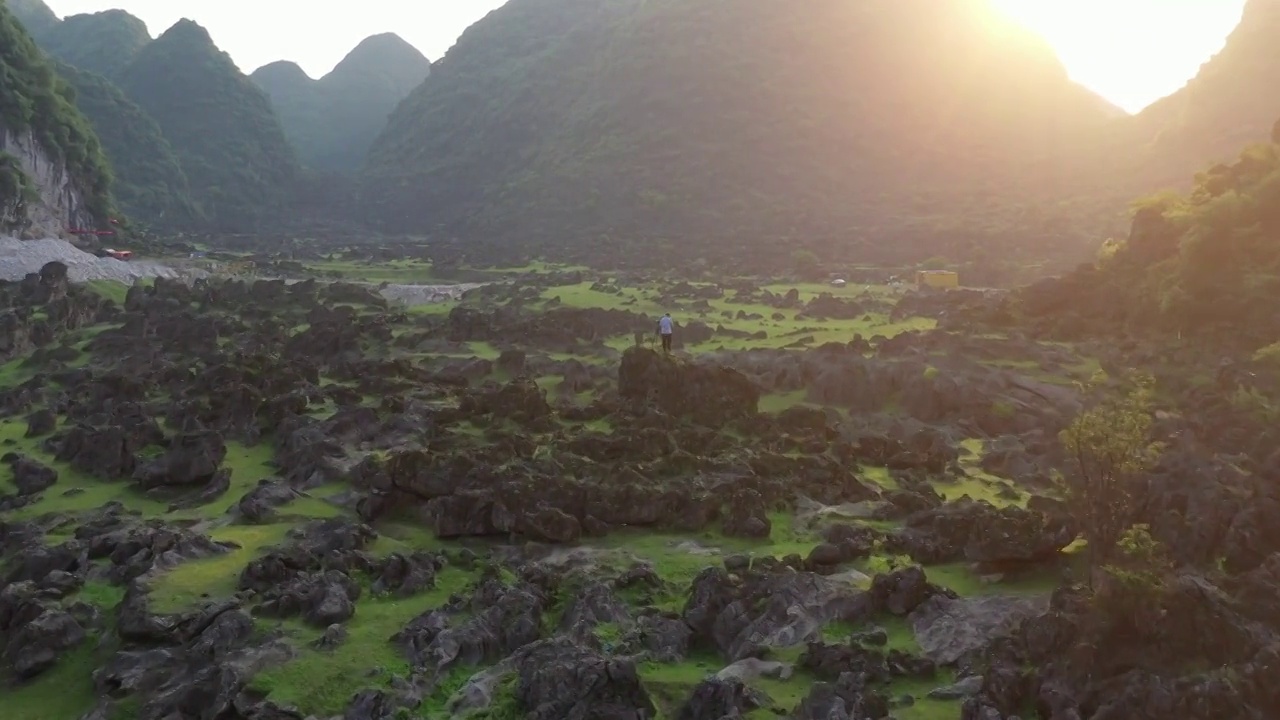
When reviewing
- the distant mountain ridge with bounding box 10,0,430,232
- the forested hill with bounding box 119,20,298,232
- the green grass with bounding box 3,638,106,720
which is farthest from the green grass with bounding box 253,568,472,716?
the forested hill with bounding box 119,20,298,232

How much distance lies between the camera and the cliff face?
7956cm

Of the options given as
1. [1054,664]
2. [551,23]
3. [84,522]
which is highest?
[551,23]

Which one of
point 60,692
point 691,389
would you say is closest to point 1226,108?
point 691,389

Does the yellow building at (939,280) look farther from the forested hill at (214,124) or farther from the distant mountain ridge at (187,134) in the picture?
the forested hill at (214,124)

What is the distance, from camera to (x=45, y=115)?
90.1 metres

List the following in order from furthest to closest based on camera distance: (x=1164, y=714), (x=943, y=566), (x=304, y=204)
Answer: (x=304, y=204) → (x=943, y=566) → (x=1164, y=714)

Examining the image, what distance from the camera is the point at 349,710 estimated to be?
50.4 feet

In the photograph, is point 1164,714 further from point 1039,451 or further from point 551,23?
point 551,23

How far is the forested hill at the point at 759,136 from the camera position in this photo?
114812 millimetres

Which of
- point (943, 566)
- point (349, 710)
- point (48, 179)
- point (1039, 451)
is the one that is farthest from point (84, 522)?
point (48, 179)

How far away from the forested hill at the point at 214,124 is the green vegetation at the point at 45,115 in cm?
5105

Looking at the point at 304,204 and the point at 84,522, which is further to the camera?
the point at 304,204

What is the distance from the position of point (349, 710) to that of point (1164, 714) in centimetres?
1127

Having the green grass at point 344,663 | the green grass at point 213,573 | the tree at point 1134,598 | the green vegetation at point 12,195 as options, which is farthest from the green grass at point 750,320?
the green vegetation at point 12,195
